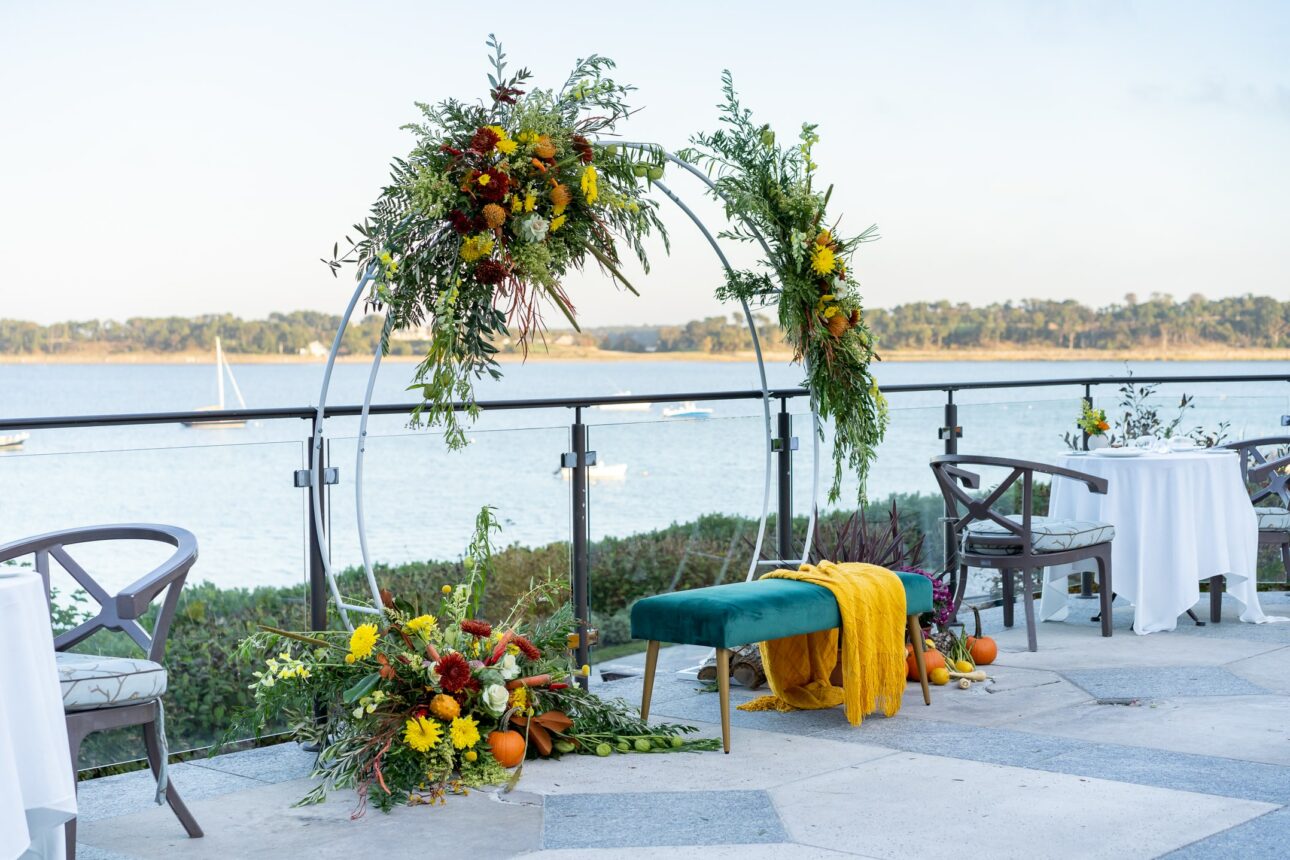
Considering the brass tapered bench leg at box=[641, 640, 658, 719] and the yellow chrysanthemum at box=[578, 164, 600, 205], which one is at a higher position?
the yellow chrysanthemum at box=[578, 164, 600, 205]

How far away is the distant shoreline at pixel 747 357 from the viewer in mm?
28922

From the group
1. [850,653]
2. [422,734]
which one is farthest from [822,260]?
[422,734]

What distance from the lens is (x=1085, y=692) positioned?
476cm

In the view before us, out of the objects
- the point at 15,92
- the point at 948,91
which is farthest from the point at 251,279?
the point at 948,91

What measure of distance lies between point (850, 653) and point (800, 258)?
4.40 feet

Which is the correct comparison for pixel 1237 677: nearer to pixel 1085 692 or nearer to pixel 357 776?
pixel 1085 692

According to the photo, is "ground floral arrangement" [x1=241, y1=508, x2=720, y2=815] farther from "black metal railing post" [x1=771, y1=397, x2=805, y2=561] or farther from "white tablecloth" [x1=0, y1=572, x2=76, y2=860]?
"black metal railing post" [x1=771, y1=397, x2=805, y2=561]

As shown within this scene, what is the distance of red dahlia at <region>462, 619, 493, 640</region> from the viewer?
162 inches

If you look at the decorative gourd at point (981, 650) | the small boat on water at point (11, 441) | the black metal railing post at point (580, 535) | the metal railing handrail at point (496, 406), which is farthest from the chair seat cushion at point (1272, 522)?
the small boat on water at point (11, 441)

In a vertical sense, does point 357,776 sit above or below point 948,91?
below

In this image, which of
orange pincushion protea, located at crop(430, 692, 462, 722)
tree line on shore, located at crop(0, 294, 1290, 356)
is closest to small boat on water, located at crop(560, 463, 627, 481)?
orange pincushion protea, located at crop(430, 692, 462, 722)

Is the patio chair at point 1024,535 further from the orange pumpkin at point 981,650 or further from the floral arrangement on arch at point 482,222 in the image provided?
the floral arrangement on arch at point 482,222

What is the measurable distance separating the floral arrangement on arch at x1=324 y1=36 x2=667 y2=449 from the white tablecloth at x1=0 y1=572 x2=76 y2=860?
1553 mm

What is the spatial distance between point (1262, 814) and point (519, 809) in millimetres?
1786
